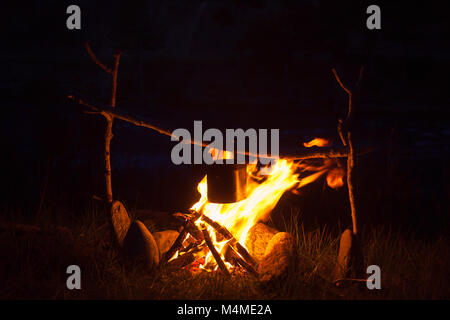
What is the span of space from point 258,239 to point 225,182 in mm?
732

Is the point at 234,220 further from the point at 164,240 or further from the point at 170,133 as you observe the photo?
the point at 170,133

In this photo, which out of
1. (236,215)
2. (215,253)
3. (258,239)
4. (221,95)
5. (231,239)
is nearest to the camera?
(215,253)

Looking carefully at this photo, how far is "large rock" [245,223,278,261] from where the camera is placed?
377 centimetres

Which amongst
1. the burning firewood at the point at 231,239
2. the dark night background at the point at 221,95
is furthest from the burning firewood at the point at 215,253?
the dark night background at the point at 221,95

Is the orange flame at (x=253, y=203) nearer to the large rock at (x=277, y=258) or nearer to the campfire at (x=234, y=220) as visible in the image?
the campfire at (x=234, y=220)

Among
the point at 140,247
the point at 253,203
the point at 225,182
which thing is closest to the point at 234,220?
the point at 253,203

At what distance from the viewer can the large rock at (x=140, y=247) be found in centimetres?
345

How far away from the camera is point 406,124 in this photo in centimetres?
1398

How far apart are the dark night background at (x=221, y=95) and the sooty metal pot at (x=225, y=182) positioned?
45 cm

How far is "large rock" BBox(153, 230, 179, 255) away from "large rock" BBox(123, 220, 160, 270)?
192 mm

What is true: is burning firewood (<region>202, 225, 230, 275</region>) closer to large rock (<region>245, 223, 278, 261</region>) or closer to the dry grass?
the dry grass

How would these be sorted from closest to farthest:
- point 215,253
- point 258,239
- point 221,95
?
point 215,253 → point 258,239 → point 221,95

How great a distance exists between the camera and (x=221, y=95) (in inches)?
907

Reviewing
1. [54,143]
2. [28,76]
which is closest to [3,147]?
[54,143]
